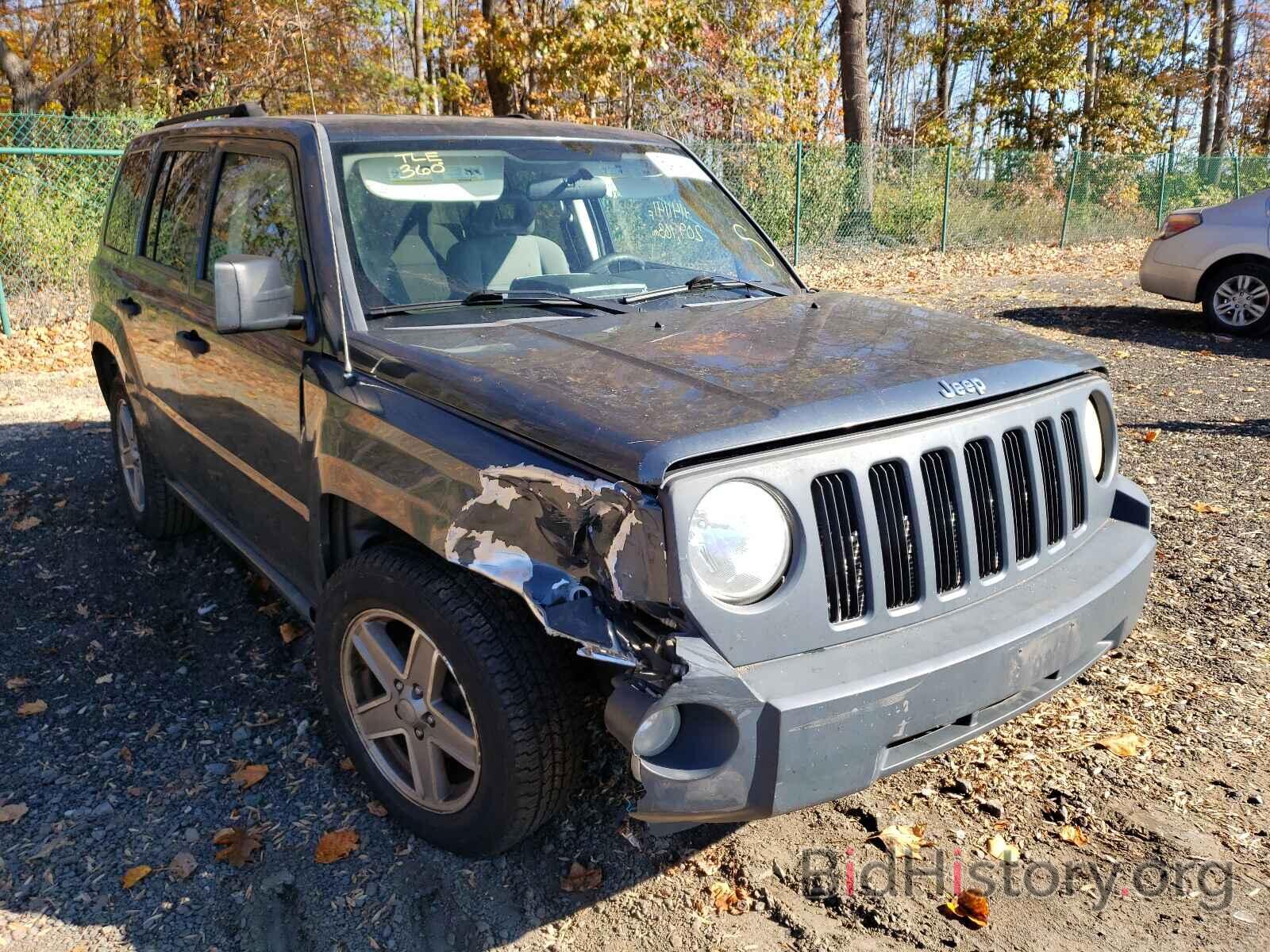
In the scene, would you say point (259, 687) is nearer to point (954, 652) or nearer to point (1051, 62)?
point (954, 652)

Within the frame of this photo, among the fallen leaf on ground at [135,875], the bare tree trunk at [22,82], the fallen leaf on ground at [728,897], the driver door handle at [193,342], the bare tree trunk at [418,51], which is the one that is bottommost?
the fallen leaf on ground at [728,897]

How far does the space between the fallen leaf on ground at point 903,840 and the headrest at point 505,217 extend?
7.32ft

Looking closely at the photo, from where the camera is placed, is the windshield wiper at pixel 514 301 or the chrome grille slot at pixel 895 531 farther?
the windshield wiper at pixel 514 301

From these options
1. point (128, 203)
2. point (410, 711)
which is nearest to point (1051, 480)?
point (410, 711)

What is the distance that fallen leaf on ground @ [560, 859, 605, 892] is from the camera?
2.81m

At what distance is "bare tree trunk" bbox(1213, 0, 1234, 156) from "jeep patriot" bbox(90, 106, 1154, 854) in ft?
115

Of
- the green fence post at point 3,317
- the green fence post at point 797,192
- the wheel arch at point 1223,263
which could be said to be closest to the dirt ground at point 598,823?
the green fence post at point 3,317

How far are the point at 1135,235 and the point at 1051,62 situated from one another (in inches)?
365

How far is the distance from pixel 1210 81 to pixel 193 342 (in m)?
39.4

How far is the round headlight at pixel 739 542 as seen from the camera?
7.28 ft

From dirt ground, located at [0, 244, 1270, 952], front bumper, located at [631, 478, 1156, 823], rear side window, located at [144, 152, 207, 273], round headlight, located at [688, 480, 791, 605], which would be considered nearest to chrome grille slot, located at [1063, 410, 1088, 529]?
front bumper, located at [631, 478, 1156, 823]

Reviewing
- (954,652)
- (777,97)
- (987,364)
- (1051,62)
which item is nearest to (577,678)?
(954,652)

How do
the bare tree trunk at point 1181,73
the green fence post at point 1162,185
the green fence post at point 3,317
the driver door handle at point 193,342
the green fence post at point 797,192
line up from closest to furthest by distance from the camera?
the driver door handle at point 193,342 < the green fence post at point 3,317 < the green fence post at point 797,192 < the green fence post at point 1162,185 < the bare tree trunk at point 1181,73

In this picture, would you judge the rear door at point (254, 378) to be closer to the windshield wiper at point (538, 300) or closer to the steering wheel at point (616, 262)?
the windshield wiper at point (538, 300)
